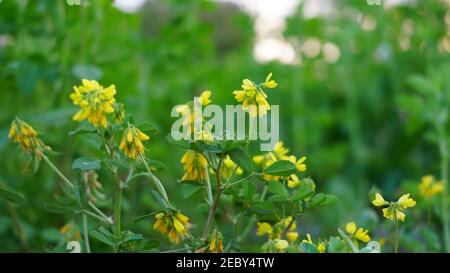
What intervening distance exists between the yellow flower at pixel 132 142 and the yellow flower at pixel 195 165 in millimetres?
106

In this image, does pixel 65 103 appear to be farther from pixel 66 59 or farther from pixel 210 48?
pixel 210 48

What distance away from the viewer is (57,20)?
77.5 inches

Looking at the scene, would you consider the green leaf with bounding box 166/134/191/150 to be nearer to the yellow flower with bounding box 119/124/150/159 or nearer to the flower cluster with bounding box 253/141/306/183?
the yellow flower with bounding box 119/124/150/159

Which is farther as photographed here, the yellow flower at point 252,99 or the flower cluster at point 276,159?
the flower cluster at point 276,159

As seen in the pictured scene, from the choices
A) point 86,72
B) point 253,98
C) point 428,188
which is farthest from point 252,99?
point 86,72

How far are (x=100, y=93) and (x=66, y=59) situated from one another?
92cm

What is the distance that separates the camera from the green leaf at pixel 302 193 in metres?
1.13

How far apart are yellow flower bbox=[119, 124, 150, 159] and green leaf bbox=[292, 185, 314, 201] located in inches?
10.3

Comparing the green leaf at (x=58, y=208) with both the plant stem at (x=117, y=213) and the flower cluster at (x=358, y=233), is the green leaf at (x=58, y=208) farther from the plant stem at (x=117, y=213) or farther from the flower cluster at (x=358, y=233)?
the flower cluster at (x=358, y=233)

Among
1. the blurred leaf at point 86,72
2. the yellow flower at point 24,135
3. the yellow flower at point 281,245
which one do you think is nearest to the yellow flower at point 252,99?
the yellow flower at point 281,245

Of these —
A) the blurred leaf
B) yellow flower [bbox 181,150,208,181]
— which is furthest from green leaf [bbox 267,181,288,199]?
the blurred leaf

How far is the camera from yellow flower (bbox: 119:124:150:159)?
3.46ft

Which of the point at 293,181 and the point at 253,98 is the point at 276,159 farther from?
the point at 253,98
